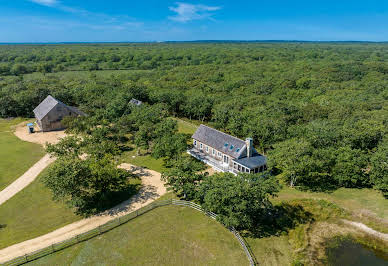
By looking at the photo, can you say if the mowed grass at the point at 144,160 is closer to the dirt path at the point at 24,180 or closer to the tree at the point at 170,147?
the tree at the point at 170,147

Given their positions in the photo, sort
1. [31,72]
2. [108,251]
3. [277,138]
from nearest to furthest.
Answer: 1. [108,251]
2. [277,138]
3. [31,72]

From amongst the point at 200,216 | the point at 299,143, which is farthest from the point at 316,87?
the point at 200,216

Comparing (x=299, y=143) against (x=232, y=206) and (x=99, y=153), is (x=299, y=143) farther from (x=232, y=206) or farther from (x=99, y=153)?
(x=99, y=153)

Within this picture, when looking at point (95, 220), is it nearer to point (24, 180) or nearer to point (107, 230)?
point (107, 230)

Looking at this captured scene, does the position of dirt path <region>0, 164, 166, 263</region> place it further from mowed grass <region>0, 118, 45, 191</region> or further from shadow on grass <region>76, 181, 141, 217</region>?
mowed grass <region>0, 118, 45, 191</region>

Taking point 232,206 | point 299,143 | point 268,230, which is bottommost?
point 268,230

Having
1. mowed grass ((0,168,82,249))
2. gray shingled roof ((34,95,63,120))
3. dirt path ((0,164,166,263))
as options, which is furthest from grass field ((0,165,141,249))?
gray shingled roof ((34,95,63,120))
